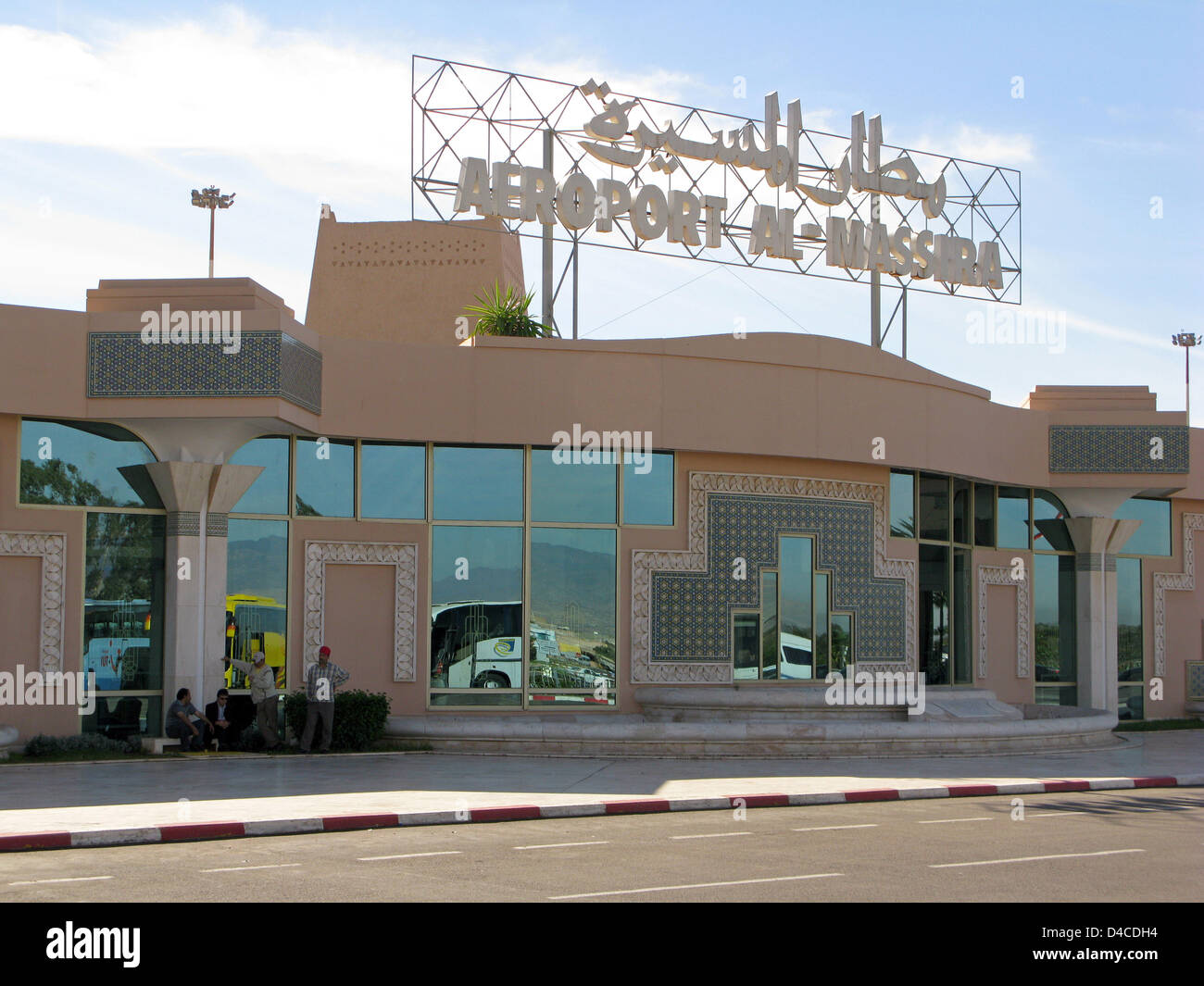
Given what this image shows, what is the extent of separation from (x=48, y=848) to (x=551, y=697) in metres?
11.0

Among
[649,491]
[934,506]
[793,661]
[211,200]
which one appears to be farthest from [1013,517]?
[211,200]

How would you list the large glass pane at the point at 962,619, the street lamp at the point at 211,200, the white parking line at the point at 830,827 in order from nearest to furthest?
the white parking line at the point at 830,827, the large glass pane at the point at 962,619, the street lamp at the point at 211,200

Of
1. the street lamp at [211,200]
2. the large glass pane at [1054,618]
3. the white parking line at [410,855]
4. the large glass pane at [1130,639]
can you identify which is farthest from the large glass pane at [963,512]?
the street lamp at [211,200]

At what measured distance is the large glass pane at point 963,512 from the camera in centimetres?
2712

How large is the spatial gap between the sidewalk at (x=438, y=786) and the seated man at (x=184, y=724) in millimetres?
646

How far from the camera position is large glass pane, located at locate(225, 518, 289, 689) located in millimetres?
21000

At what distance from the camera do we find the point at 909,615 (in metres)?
25.3

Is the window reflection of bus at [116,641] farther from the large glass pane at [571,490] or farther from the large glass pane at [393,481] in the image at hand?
the large glass pane at [571,490]

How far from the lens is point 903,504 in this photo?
2578 cm

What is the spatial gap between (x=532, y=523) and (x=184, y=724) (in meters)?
6.38

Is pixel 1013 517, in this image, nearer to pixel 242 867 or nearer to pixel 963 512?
pixel 963 512

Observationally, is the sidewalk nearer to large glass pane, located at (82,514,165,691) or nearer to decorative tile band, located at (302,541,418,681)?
large glass pane, located at (82,514,165,691)

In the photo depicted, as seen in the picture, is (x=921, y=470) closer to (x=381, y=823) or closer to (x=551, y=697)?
(x=551, y=697)

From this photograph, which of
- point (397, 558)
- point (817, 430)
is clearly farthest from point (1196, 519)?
point (397, 558)
